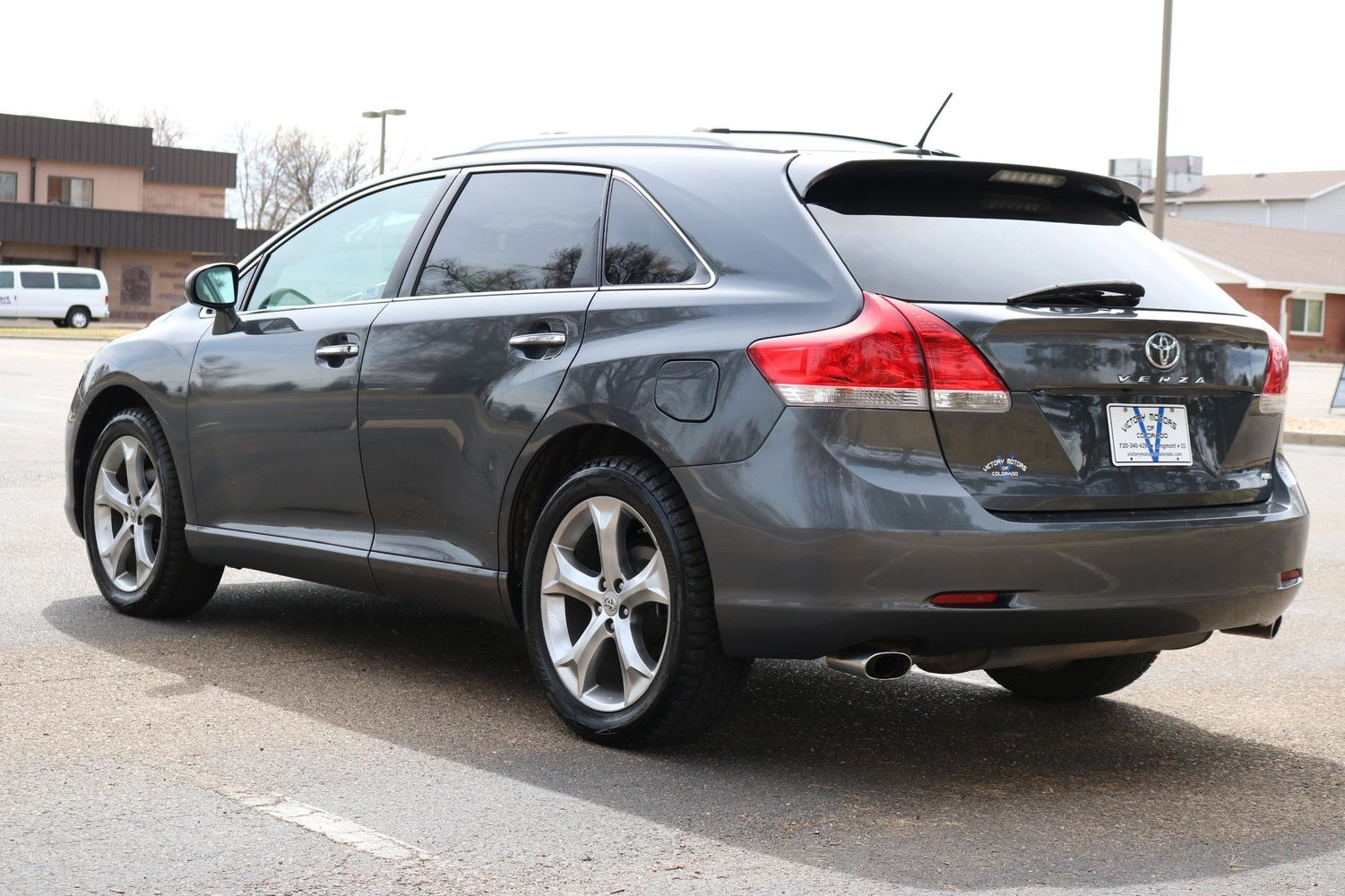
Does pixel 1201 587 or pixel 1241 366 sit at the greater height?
pixel 1241 366

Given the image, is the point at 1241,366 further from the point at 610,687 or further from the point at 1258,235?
the point at 1258,235

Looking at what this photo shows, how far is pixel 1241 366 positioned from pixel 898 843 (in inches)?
66.3

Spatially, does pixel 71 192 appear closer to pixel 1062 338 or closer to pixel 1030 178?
pixel 1030 178

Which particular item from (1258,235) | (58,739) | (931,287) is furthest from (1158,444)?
(1258,235)

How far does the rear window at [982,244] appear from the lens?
4.52 m

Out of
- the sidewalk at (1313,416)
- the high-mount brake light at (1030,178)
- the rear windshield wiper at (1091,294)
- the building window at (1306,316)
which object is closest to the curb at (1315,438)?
the sidewalk at (1313,416)

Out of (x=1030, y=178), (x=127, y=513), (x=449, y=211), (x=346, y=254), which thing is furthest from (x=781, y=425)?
(x=127, y=513)

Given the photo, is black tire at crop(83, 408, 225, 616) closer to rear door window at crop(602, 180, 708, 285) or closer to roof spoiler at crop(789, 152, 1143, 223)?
rear door window at crop(602, 180, 708, 285)

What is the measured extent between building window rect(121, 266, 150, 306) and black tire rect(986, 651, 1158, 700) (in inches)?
2409

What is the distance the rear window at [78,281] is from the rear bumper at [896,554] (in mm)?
52918

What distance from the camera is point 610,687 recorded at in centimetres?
495

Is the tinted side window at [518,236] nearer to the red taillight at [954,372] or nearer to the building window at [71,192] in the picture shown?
the red taillight at [954,372]

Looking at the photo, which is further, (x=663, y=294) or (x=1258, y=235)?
(x=1258, y=235)

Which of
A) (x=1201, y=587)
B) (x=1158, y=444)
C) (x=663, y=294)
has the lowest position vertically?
(x=1201, y=587)
